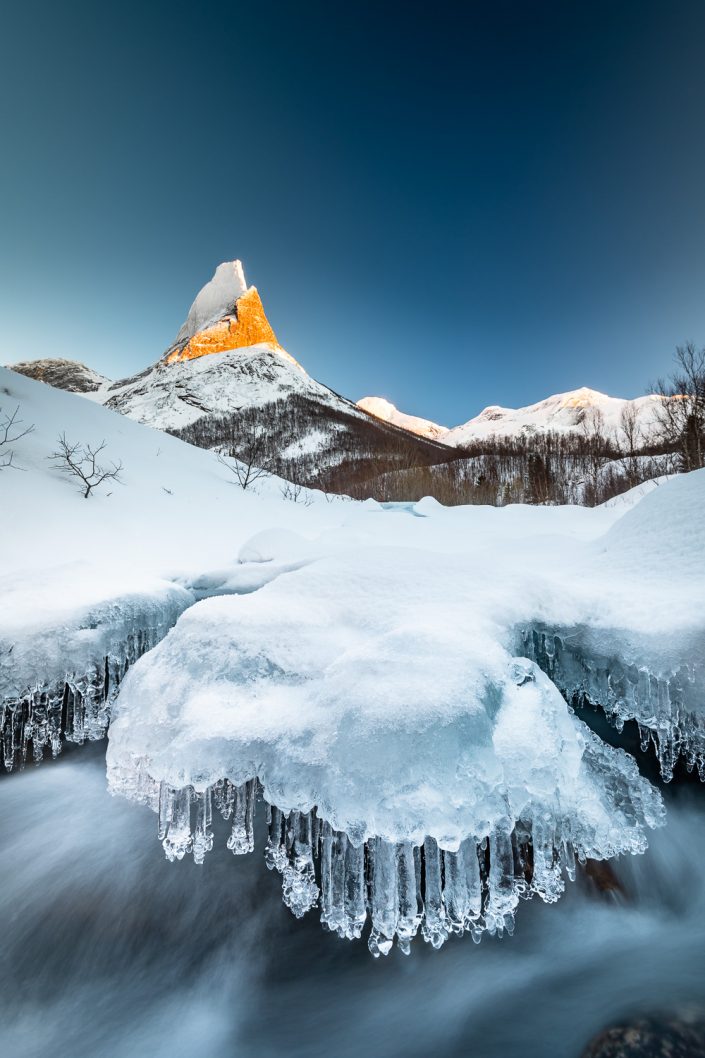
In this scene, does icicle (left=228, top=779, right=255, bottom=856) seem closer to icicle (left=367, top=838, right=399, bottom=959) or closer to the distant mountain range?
icicle (left=367, top=838, right=399, bottom=959)

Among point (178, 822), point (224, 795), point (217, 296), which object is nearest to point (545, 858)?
point (224, 795)

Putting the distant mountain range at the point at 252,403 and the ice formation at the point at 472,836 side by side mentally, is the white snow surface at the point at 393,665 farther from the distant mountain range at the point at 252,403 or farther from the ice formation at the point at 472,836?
the distant mountain range at the point at 252,403

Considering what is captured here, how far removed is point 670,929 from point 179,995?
2250 mm

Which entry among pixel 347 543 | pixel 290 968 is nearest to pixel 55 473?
pixel 347 543

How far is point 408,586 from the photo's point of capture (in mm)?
3066

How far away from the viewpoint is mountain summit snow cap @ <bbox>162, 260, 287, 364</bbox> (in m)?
106

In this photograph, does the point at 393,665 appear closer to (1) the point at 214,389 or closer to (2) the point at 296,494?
(2) the point at 296,494

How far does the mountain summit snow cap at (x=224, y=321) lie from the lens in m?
106

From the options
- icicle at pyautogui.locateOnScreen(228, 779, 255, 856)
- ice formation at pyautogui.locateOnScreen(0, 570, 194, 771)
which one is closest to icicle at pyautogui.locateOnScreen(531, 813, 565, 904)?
icicle at pyautogui.locateOnScreen(228, 779, 255, 856)

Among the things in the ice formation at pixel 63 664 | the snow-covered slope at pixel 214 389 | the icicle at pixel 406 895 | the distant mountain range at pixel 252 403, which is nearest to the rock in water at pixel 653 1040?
the icicle at pixel 406 895

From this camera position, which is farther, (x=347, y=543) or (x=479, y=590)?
(x=347, y=543)

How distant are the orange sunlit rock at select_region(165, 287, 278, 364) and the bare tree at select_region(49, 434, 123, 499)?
103 meters

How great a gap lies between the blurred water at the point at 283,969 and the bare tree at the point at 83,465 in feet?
23.4

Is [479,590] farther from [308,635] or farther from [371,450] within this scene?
[371,450]
